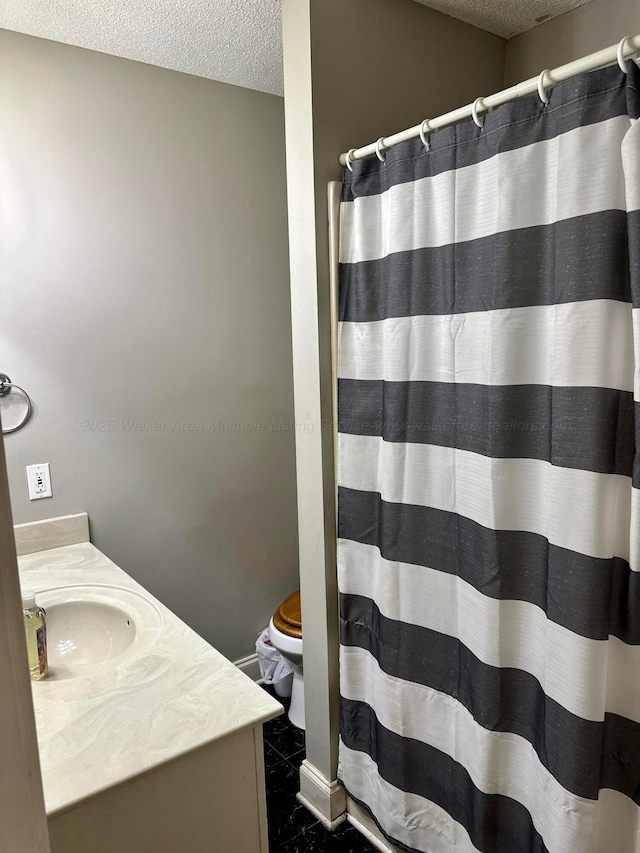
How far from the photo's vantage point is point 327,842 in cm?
180

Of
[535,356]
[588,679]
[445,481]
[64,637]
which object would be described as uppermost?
[535,356]

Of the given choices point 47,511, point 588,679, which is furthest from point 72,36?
point 588,679

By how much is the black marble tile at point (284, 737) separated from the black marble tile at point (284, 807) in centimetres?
6

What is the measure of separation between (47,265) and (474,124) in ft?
4.48

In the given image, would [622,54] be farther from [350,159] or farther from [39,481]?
[39,481]

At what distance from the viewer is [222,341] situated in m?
2.36

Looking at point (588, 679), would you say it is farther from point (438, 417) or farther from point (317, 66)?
point (317, 66)

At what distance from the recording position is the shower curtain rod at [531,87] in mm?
1056

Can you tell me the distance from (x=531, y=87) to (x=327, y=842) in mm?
1999

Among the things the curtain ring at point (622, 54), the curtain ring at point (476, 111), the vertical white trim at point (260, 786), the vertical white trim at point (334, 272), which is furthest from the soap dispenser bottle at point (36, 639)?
the curtain ring at point (622, 54)

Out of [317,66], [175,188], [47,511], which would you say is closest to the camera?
[317,66]

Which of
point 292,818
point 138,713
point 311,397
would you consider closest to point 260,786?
point 138,713

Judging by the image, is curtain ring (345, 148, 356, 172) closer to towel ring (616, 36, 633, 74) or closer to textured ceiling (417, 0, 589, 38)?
textured ceiling (417, 0, 589, 38)

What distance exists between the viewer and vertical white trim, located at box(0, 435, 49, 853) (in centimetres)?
36
